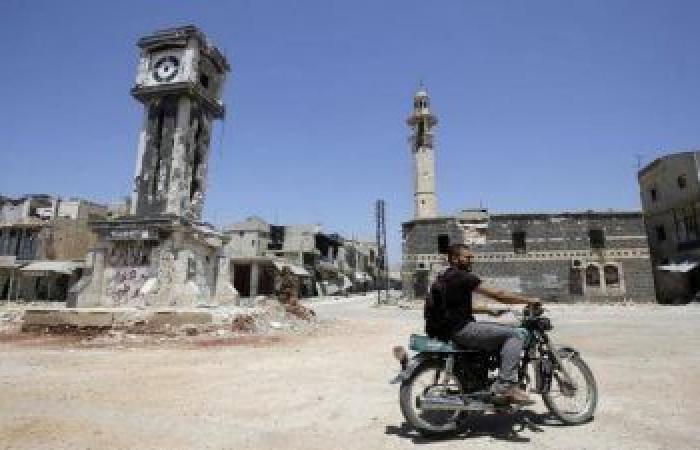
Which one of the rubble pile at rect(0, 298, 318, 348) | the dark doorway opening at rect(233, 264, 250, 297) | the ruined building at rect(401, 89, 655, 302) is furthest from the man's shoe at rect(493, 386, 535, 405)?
the dark doorway opening at rect(233, 264, 250, 297)

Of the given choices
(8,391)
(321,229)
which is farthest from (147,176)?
(321,229)

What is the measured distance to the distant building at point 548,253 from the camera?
3253 centimetres

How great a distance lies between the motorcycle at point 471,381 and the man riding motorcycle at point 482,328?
4.1 inches

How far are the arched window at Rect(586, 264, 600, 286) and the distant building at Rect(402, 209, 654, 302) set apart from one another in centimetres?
6

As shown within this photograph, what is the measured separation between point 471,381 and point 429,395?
0.40 meters

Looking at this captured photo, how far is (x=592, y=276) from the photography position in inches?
1297

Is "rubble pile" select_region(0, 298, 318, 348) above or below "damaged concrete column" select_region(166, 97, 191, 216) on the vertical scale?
below

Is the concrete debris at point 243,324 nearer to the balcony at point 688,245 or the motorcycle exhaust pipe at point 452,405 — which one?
the motorcycle exhaust pipe at point 452,405

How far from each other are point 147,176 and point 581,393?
1878cm

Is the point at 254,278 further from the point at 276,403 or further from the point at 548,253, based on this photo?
the point at 276,403

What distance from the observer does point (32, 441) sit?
3.64 meters

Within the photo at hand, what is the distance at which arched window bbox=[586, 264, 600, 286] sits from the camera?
3278cm

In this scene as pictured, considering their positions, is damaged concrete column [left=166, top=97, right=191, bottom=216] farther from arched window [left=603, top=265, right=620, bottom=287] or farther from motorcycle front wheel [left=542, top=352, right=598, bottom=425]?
arched window [left=603, top=265, right=620, bottom=287]

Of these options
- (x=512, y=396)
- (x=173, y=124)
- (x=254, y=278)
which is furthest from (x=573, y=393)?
(x=254, y=278)
